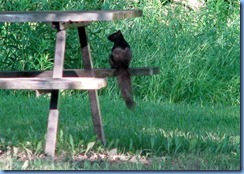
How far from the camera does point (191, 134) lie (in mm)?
6734

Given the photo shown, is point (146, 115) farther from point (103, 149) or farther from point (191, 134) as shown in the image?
point (103, 149)

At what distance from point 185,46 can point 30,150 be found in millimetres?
4521

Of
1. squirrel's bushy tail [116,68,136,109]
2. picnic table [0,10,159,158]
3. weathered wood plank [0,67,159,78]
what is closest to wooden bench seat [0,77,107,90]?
picnic table [0,10,159,158]

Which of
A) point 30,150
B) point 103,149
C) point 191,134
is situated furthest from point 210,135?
point 30,150

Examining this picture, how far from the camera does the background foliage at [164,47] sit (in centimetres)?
972

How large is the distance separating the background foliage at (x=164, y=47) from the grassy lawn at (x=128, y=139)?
116 centimetres

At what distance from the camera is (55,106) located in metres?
5.95

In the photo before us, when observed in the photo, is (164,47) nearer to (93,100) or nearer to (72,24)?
(93,100)

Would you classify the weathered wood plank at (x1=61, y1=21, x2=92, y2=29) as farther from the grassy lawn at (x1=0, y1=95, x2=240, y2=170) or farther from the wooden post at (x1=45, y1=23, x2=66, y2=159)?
the grassy lawn at (x1=0, y1=95, x2=240, y2=170)

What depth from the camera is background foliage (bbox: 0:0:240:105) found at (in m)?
9.72

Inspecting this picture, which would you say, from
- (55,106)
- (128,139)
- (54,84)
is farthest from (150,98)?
(54,84)

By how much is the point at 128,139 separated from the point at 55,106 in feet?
2.58

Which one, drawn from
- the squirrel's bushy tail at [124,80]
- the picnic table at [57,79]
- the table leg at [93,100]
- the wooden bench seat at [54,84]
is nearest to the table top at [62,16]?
the picnic table at [57,79]

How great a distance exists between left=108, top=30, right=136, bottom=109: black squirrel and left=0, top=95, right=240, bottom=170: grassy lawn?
27cm
